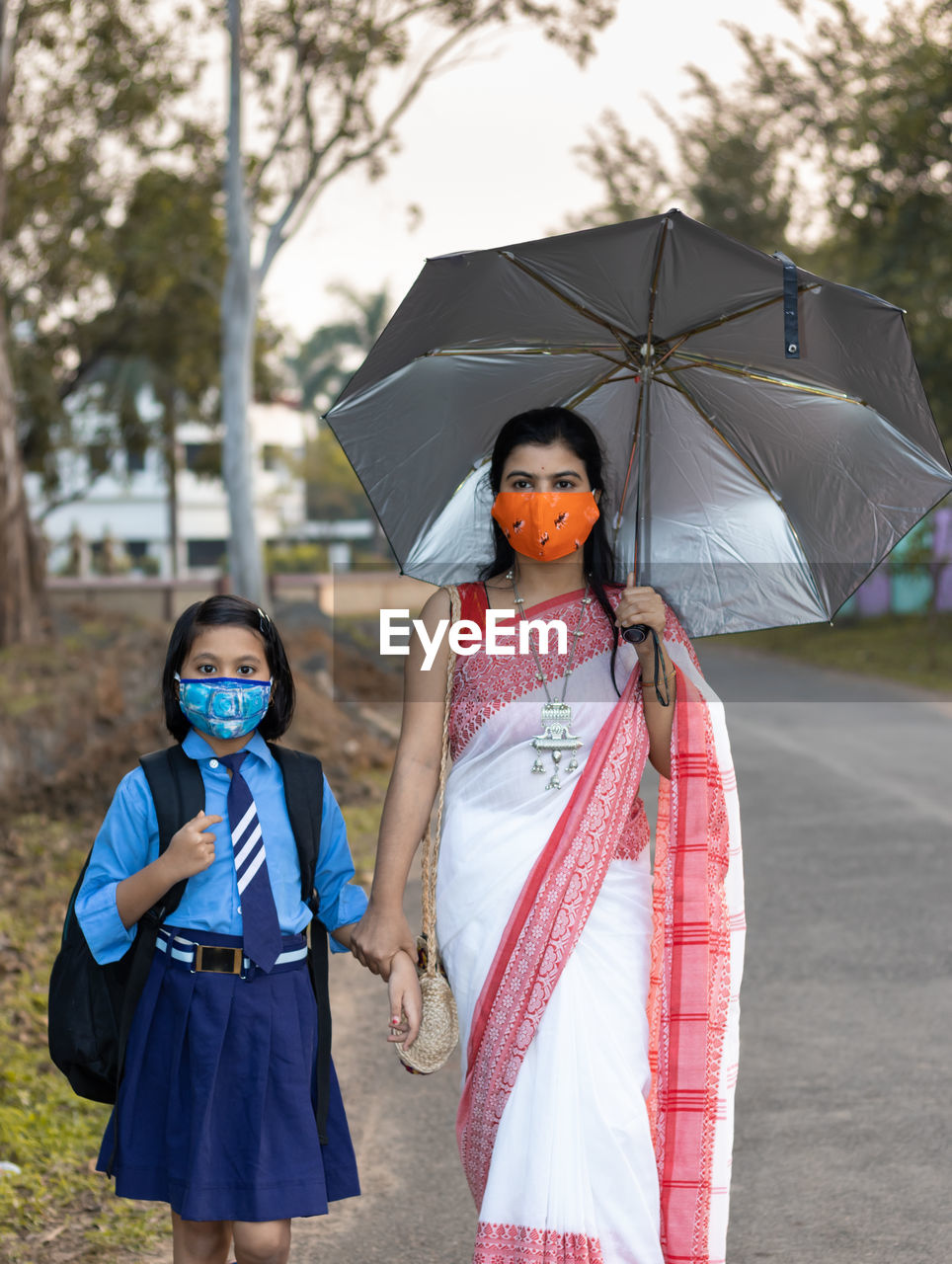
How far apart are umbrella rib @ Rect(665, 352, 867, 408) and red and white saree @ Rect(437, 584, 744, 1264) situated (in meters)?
0.61

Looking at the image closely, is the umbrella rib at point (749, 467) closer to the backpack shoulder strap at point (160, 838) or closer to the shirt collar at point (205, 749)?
the shirt collar at point (205, 749)

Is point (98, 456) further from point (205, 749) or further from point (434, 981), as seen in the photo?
point (434, 981)

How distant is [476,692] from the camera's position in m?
3.14

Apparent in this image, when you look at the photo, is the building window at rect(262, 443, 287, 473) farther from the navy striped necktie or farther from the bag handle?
the navy striped necktie

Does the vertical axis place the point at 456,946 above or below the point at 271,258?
below

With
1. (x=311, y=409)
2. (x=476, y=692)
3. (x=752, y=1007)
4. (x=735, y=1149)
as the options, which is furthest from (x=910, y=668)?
(x=311, y=409)

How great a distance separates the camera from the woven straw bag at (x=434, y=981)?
118 inches

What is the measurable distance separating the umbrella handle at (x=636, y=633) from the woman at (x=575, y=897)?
4cm

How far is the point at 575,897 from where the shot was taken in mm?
2984

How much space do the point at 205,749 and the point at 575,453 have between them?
0.92 meters

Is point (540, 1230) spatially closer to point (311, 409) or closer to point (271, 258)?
point (271, 258)

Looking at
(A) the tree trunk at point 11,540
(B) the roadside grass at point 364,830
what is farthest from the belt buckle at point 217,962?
(A) the tree trunk at point 11,540

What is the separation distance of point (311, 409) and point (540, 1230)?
223ft

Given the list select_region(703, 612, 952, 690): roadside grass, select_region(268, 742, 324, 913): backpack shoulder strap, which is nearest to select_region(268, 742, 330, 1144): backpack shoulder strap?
select_region(268, 742, 324, 913): backpack shoulder strap
